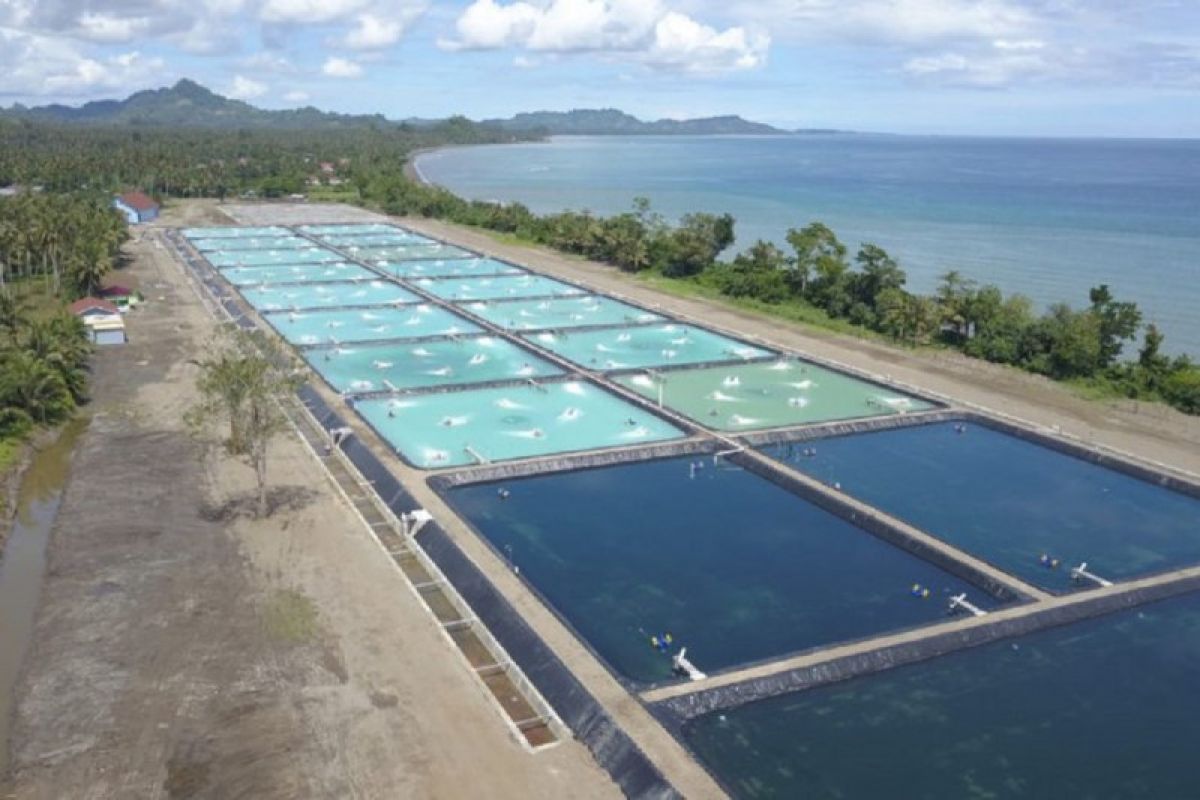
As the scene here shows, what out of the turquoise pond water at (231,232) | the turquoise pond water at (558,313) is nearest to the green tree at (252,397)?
the turquoise pond water at (558,313)

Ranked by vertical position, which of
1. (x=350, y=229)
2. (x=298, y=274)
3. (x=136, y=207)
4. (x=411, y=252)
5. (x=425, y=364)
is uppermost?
(x=136, y=207)

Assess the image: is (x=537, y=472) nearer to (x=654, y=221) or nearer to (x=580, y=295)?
(x=580, y=295)

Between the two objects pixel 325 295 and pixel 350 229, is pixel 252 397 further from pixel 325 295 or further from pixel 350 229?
pixel 350 229

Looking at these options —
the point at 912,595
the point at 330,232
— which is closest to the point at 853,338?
Answer: the point at 912,595

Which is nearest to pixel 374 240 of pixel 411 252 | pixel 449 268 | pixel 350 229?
pixel 350 229

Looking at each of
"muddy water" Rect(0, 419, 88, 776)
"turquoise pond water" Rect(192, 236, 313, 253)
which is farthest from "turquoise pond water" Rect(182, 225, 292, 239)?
"muddy water" Rect(0, 419, 88, 776)
